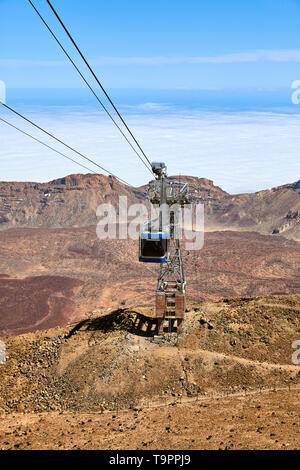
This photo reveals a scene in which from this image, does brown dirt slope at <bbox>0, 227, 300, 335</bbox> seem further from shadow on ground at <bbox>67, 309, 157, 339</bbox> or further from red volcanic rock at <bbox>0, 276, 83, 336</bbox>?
shadow on ground at <bbox>67, 309, 157, 339</bbox>

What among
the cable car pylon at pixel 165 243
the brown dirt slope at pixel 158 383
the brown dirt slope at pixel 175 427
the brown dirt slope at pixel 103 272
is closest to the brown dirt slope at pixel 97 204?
the brown dirt slope at pixel 103 272

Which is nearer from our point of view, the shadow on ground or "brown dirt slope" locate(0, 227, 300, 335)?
the shadow on ground

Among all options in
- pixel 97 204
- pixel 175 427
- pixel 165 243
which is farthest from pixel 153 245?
pixel 97 204

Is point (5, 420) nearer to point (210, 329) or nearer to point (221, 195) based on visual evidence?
point (210, 329)

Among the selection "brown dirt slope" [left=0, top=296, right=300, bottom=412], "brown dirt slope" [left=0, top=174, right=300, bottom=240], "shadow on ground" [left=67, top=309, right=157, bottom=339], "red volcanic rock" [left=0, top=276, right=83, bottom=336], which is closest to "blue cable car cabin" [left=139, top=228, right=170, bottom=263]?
"shadow on ground" [left=67, top=309, right=157, bottom=339]

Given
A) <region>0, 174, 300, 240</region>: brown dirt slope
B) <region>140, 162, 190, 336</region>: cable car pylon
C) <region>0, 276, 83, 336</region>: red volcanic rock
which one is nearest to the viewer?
<region>140, 162, 190, 336</region>: cable car pylon

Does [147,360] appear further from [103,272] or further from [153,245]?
[103,272]

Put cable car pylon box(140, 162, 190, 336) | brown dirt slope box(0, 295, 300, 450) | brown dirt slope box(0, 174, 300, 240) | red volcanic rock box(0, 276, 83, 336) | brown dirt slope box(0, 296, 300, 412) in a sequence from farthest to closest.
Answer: brown dirt slope box(0, 174, 300, 240) → red volcanic rock box(0, 276, 83, 336) → cable car pylon box(140, 162, 190, 336) → brown dirt slope box(0, 296, 300, 412) → brown dirt slope box(0, 295, 300, 450)

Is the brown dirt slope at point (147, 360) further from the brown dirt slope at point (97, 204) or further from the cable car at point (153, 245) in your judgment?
the brown dirt slope at point (97, 204)

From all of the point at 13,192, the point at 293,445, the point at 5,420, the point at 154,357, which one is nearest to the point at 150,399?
the point at 154,357
